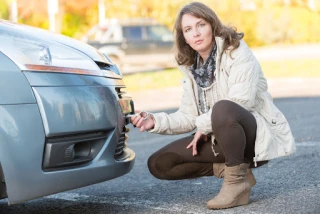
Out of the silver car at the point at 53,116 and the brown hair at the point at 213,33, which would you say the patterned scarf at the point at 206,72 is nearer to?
the brown hair at the point at 213,33

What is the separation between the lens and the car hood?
11.6ft

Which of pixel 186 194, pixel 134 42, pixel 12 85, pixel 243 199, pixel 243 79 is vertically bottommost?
pixel 134 42

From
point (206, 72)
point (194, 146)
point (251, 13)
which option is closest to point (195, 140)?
point (194, 146)

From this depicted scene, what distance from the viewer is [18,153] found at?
324 cm

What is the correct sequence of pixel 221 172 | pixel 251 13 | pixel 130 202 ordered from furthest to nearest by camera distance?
pixel 251 13 < pixel 130 202 < pixel 221 172

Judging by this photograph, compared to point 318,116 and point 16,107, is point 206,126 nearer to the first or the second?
point 16,107

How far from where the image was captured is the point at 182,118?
13.8 feet

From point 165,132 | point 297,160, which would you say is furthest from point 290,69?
point 165,132

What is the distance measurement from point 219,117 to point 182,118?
44 centimetres

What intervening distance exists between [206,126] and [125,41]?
18864 millimetres

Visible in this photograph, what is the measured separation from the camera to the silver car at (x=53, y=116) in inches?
127

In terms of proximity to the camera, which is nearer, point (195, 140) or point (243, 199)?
point (243, 199)

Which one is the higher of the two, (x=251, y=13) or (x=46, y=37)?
(x=46, y=37)

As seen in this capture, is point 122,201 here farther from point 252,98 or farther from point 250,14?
point 250,14
